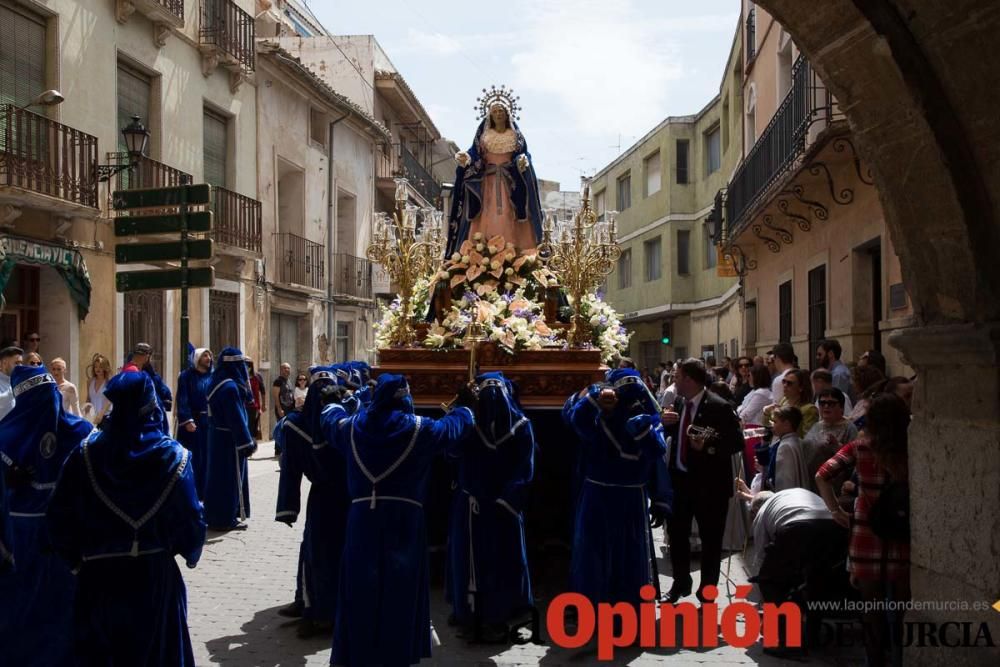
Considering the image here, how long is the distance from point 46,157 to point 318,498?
8.44 m

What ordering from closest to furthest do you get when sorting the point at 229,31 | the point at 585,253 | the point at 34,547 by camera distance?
1. the point at 34,547
2. the point at 585,253
3. the point at 229,31

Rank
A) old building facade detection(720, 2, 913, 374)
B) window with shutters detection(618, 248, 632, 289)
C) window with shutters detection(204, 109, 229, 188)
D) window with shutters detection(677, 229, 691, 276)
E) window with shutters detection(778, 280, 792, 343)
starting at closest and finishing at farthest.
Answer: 1. old building facade detection(720, 2, 913, 374)
2. window with shutters detection(778, 280, 792, 343)
3. window with shutters detection(204, 109, 229, 188)
4. window with shutters detection(677, 229, 691, 276)
5. window with shutters detection(618, 248, 632, 289)

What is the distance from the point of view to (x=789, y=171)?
1243cm

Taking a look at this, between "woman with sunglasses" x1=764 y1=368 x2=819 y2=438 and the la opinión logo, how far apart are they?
1504 millimetres

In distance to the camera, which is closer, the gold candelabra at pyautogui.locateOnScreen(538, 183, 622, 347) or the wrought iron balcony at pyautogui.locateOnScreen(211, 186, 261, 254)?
the gold candelabra at pyautogui.locateOnScreen(538, 183, 622, 347)

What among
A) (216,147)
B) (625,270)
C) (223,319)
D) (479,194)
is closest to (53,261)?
(223,319)

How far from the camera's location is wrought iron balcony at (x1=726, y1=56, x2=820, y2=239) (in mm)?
11445

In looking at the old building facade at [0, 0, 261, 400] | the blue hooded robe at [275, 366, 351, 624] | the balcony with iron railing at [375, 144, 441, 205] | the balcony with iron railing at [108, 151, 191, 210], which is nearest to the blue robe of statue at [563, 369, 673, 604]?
the blue hooded robe at [275, 366, 351, 624]

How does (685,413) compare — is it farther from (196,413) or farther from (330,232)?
(330,232)

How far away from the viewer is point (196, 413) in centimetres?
1023

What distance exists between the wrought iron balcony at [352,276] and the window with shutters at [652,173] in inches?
392

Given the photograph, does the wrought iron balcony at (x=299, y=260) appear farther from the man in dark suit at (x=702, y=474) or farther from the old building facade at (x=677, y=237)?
the man in dark suit at (x=702, y=474)

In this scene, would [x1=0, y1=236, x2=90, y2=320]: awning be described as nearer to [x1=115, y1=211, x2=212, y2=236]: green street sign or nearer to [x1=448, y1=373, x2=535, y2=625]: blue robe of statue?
[x1=115, y1=211, x2=212, y2=236]: green street sign

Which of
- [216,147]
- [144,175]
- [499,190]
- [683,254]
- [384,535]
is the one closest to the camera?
[384,535]
